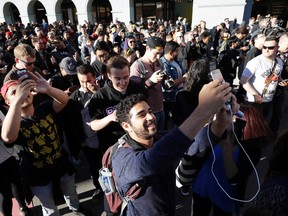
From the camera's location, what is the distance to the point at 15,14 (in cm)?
2744

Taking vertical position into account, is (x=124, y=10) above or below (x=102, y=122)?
above

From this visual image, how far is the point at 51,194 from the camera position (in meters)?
2.29

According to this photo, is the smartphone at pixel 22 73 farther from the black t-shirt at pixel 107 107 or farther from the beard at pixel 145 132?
the beard at pixel 145 132

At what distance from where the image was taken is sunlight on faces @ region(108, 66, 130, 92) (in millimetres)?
2480

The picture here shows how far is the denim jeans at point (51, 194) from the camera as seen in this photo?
7.28 feet

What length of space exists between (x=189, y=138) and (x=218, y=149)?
77 cm

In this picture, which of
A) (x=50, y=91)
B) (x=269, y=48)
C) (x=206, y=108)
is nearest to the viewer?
(x=206, y=108)

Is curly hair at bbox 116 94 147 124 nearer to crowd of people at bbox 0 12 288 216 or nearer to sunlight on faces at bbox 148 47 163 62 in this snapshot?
crowd of people at bbox 0 12 288 216

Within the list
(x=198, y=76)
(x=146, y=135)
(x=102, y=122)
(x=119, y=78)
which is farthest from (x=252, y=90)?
(x=146, y=135)

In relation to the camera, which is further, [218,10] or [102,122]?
[218,10]

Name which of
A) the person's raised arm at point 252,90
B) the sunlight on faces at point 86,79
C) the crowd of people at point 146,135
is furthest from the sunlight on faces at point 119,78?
the person's raised arm at point 252,90

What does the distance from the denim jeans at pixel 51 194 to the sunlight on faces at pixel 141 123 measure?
120 centimetres

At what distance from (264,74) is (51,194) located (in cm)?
331

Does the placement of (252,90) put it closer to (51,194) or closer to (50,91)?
(50,91)
